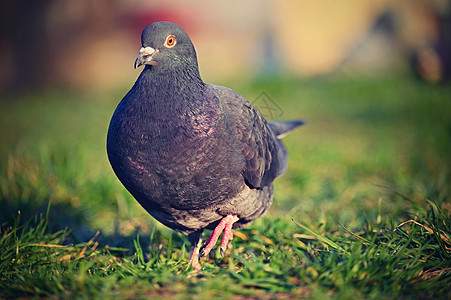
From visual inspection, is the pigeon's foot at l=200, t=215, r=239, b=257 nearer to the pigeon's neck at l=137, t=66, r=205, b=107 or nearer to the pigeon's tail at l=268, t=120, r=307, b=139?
the pigeon's neck at l=137, t=66, r=205, b=107

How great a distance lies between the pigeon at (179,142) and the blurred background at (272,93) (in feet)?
3.54

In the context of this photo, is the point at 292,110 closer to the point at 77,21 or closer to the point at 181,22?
the point at 181,22

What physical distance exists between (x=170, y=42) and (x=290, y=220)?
2.03 m

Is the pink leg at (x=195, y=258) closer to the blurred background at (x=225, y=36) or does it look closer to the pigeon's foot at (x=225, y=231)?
the pigeon's foot at (x=225, y=231)

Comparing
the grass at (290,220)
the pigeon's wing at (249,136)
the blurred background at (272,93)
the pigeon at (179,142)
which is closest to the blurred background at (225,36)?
the blurred background at (272,93)

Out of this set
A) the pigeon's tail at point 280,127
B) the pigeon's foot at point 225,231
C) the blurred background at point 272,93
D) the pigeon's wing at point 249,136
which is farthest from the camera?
the blurred background at point 272,93

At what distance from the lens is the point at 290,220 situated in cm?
391

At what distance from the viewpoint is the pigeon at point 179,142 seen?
2.71 meters

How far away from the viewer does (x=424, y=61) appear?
1063cm

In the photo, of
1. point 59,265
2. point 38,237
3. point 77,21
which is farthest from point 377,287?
point 77,21

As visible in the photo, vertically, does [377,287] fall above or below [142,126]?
below

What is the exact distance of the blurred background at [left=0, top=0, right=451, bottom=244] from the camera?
4578mm

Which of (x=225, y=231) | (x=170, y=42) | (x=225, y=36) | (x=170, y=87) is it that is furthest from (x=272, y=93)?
(x=170, y=87)

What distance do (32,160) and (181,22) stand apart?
330 inches
